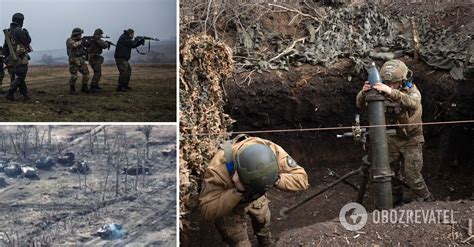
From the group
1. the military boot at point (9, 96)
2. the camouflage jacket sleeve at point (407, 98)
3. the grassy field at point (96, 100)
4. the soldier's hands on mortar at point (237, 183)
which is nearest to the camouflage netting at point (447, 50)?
the camouflage jacket sleeve at point (407, 98)

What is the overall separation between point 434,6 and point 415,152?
514 cm

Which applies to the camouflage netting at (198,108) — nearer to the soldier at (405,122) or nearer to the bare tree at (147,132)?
the bare tree at (147,132)

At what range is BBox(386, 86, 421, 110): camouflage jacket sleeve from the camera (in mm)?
5907

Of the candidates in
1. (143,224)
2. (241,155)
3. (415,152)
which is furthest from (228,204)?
(415,152)

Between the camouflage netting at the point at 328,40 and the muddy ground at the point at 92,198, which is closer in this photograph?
the muddy ground at the point at 92,198

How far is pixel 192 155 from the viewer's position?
5.09m

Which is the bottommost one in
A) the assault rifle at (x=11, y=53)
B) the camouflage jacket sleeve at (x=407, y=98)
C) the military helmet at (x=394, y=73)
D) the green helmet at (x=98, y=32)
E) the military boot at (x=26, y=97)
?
the camouflage jacket sleeve at (x=407, y=98)

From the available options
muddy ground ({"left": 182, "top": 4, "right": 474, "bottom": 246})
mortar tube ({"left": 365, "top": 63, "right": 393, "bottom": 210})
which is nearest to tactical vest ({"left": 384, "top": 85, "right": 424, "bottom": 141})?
mortar tube ({"left": 365, "top": 63, "right": 393, "bottom": 210})

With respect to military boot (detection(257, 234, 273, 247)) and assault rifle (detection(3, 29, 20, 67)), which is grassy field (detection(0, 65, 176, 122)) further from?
military boot (detection(257, 234, 273, 247))

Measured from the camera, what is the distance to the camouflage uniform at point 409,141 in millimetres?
6461

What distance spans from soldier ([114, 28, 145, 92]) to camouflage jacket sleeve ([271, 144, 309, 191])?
1.55 m

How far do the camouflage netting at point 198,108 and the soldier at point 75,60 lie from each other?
44.0 inches

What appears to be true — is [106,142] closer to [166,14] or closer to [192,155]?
[166,14]

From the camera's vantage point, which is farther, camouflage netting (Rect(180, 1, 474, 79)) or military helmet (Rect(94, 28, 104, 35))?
camouflage netting (Rect(180, 1, 474, 79))
